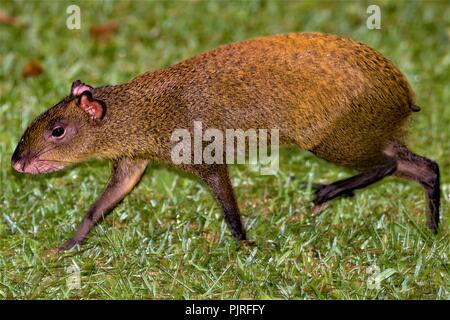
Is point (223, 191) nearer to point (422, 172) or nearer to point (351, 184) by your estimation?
point (351, 184)

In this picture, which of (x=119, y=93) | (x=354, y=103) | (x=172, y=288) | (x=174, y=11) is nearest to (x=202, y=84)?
(x=119, y=93)

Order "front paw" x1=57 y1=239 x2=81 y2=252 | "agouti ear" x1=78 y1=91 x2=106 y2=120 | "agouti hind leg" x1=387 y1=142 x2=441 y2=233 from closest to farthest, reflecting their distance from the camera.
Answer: "agouti ear" x1=78 y1=91 x2=106 y2=120
"front paw" x1=57 y1=239 x2=81 y2=252
"agouti hind leg" x1=387 y1=142 x2=441 y2=233

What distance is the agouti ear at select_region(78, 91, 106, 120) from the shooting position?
575 centimetres

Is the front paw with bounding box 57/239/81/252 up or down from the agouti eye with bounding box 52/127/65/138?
down

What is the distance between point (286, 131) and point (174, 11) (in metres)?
3.99

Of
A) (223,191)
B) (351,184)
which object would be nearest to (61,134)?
(223,191)

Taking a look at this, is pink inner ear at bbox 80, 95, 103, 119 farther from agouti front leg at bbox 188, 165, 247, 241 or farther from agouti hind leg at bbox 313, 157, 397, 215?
agouti hind leg at bbox 313, 157, 397, 215

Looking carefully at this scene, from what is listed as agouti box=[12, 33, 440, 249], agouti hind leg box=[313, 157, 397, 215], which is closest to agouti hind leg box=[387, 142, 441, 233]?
agouti hind leg box=[313, 157, 397, 215]

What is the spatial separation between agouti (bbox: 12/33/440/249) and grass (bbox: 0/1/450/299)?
304mm

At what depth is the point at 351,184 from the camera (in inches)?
246

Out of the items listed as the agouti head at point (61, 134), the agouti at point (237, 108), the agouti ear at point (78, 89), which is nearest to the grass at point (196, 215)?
the agouti at point (237, 108)

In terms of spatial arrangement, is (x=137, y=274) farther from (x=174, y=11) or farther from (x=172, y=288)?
(x=174, y=11)

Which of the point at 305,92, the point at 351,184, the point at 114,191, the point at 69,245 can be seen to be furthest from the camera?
the point at 351,184

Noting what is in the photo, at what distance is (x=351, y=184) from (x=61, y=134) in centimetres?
182
